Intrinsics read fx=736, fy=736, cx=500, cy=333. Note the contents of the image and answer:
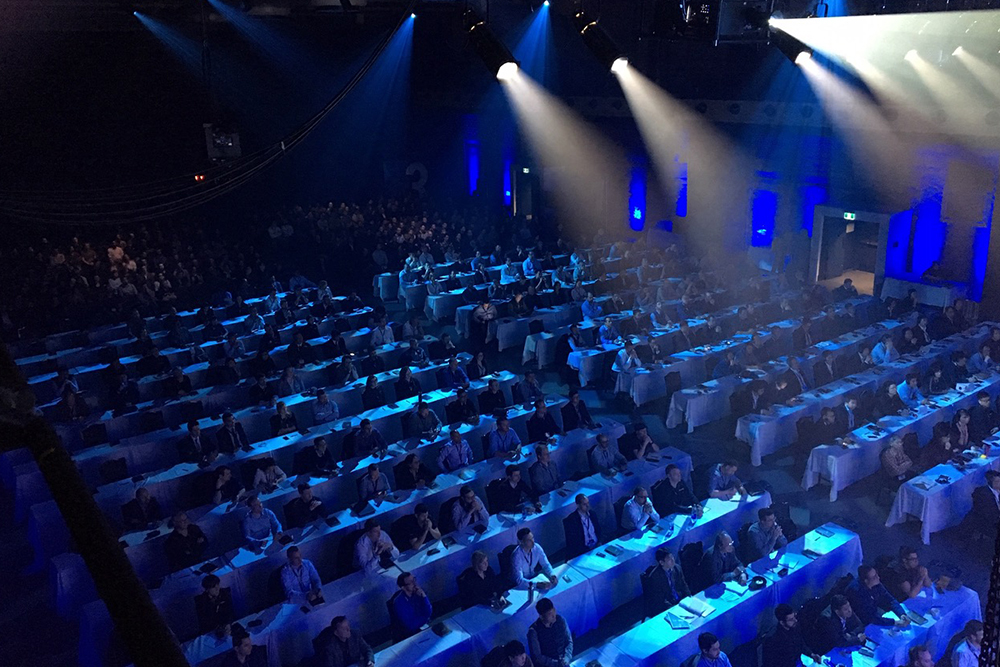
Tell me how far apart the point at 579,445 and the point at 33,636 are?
6600mm

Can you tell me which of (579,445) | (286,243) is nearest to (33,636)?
(579,445)

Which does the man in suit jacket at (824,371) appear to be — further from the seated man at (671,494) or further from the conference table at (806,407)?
the seated man at (671,494)

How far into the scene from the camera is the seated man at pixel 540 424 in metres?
10.4

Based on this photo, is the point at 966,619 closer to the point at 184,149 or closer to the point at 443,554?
the point at 443,554

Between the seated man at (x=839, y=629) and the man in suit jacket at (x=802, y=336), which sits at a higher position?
the man in suit jacket at (x=802, y=336)

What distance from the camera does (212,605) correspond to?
6.88m

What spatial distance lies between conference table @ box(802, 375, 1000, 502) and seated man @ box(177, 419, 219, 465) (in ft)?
26.5

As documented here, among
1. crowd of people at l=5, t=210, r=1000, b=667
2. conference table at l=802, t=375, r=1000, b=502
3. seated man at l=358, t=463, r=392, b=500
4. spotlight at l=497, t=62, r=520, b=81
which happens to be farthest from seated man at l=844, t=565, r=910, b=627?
spotlight at l=497, t=62, r=520, b=81

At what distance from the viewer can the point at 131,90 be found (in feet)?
65.5

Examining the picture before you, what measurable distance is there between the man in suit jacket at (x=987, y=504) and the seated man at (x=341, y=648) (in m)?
7.44

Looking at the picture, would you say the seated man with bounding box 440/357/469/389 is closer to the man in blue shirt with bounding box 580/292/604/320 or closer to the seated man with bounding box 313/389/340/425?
the seated man with bounding box 313/389/340/425

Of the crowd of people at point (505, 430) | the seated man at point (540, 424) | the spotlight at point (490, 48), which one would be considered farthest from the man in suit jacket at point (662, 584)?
the spotlight at point (490, 48)

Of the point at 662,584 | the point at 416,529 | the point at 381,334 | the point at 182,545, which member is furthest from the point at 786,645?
the point at 381,334

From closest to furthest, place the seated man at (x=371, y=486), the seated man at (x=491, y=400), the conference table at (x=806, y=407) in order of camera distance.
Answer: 1. the seated man at (x=371, y=486)
2. the conference table at (x=806, y=407)
3. the seated man at (x=491, y=400)
